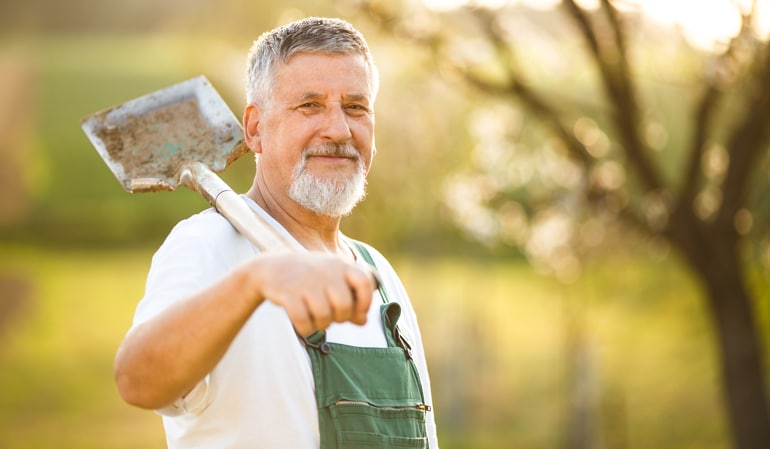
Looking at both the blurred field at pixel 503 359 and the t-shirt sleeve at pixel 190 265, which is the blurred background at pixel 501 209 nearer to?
the blurred field at pixel 503 359

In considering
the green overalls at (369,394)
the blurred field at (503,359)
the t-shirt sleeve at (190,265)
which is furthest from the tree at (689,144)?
the blurred field at (503,359)

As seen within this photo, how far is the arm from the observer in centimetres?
137

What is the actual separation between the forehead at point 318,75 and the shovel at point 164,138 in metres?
0.31

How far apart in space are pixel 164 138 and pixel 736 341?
5221mm

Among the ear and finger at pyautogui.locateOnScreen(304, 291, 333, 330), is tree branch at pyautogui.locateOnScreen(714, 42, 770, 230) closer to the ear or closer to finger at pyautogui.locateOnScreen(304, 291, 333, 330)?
the ear

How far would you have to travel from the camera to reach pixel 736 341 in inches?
261

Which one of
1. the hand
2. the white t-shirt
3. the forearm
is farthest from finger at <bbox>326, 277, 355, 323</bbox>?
the white t-shirt

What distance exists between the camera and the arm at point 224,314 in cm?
137

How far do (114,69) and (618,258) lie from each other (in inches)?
614

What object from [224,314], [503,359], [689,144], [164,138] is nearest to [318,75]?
[164,138]

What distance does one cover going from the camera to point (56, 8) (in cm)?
2555

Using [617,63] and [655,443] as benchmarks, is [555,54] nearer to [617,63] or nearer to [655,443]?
[617,63]

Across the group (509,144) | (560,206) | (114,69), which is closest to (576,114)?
(560,206)

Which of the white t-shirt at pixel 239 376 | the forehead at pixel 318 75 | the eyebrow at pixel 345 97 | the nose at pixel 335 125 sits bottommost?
the white t-shirt at pixel 239 376
